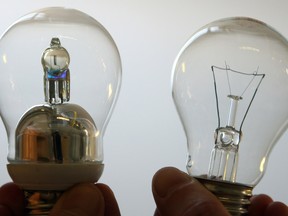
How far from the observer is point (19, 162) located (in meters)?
0.55

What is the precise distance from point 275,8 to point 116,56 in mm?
682

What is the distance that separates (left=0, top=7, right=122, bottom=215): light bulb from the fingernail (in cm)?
8

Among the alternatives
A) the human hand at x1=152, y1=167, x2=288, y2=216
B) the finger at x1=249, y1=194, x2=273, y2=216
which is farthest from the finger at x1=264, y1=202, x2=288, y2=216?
the human hand at x1=152, y1=167, x2=288, y2=216

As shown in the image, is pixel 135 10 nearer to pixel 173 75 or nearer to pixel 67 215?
pixel 173 75

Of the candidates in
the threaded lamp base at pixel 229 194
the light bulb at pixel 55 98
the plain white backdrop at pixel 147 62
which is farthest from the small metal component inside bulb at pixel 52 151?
the plain white backdrop at pixel 147 62

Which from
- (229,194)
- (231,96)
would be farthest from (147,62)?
(229,194)

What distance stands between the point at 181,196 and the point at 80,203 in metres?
0.09

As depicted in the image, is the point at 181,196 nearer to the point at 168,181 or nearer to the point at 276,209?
the point at 168,181

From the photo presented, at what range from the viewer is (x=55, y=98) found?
619 millimetres

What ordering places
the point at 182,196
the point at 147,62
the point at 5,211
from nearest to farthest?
the point at 182,196
the point at 5,211
the point at 147,62

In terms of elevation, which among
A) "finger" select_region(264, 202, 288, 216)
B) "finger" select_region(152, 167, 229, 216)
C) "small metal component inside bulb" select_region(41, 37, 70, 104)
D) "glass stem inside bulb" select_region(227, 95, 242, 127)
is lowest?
"finger" select_region(264, 202, 288, 216)

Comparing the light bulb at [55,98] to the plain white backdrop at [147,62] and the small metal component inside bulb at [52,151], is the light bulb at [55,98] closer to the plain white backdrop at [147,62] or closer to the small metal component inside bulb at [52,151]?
the small metal component inside bulb at [52,151]

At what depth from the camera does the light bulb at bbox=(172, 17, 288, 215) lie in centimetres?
62

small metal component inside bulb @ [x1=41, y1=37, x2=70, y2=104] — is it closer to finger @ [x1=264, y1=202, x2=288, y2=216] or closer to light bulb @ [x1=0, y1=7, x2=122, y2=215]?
light bulb @ [x1=0, y1=7, x2=122, y2=215]
